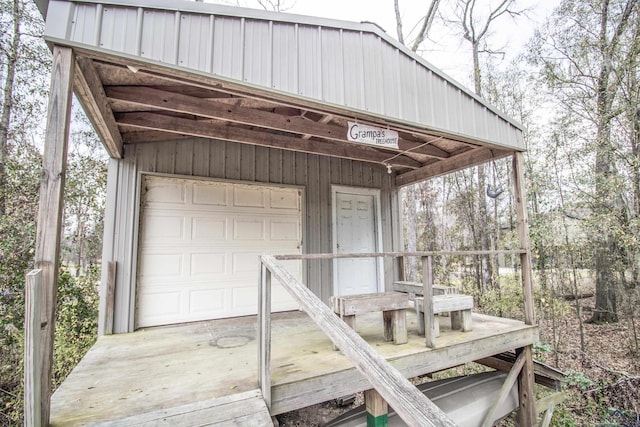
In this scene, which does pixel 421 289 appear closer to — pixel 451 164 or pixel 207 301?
pixel 451 164

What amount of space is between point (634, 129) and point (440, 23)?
7.30 metres

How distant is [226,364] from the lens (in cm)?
245

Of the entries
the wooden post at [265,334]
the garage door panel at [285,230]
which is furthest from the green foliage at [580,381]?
the wooden post at [265,334]

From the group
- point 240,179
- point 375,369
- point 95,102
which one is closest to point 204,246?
point 240,179

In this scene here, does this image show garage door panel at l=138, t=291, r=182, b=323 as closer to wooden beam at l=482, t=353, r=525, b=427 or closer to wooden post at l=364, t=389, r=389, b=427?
wooden post at l=364, t=389, r=389, b=427

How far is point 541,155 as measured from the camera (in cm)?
646

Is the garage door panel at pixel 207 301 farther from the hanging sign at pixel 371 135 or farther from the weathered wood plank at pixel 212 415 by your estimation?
the hanging sign at pixel 371 135

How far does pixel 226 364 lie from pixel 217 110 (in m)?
2.44

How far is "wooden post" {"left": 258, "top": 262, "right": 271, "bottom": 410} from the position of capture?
187 cm

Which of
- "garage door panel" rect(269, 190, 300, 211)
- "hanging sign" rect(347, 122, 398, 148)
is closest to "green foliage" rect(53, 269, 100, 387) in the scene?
"garage door panel" rect(269, 190, 300, 211)

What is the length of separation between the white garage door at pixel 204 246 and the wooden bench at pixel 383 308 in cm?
199

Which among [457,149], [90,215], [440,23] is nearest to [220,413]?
[457,149]

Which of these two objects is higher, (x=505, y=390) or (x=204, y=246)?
(x=204, y=246)

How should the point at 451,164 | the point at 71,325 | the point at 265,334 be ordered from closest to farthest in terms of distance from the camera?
the point at 265,334 < the point at 451,164 < the point at 71,325
